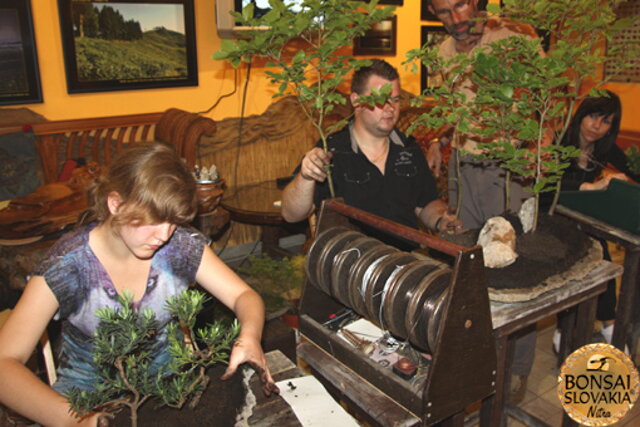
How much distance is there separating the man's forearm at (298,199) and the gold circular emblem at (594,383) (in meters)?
1.18

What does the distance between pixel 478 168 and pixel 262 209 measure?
1.45 meters

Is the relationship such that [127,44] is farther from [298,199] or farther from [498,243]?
[498,243]

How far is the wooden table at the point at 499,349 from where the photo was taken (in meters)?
1.62

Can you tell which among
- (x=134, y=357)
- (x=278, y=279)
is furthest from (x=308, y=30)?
(x=278, y=279)

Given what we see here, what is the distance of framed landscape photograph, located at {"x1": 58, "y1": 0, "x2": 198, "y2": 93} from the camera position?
3.82 m

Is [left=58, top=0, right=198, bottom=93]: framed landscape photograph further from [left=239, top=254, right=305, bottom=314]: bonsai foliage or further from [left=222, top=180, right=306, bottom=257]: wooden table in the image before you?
[left=239, top=254, right=305, bottom=314]: bonsai foliage

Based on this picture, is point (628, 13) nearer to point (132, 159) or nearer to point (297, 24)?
point (297, 24)

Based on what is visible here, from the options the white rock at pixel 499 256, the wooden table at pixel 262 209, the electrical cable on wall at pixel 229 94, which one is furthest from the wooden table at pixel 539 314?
the electrical cable on wall at pixel 229 94

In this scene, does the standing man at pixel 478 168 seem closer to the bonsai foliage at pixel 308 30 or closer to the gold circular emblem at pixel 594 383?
the gold circular emblem at pixel 594 383

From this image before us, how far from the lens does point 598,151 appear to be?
11.5 feet

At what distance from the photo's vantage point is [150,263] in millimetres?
1799

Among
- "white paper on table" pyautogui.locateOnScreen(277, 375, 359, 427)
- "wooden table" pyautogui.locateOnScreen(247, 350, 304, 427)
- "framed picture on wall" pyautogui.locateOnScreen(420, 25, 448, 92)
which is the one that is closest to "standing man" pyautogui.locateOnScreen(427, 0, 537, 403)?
"white paper on table" pyautogui.locateOnScreen(277, 375, 359, 427)

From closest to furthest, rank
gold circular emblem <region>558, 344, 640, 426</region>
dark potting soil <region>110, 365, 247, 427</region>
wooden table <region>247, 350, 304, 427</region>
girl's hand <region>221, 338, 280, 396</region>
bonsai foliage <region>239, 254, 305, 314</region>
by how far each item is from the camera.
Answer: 1. dark potting soil <region>110, 365, 247, 427</region>
2. girl's hand <region>221, 338, 280, 396</region>
3. wooden table <region>247, 350, 304, 427</region>
4. gold circular emblem <region>558, 344, 640, 426</region>
5. bonsai foliage <region>239, 254, 305, 314</region>

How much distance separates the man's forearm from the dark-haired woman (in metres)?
1.63
